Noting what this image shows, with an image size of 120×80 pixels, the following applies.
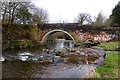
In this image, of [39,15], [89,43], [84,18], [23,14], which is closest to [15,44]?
[23,14]

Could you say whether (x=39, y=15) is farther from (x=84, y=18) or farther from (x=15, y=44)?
(x=15, y=44)

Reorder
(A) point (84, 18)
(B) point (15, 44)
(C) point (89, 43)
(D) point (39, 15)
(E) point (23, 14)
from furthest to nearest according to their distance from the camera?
(A) point (84, 18), (D) point (39, 15), (C) point (89, 43), (E) point (23, 14), (B) point (15, 44)

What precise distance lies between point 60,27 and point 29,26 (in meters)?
4.06

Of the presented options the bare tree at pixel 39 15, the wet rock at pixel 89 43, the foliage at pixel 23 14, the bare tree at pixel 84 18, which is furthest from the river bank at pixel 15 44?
the bare tree at pixel 84 18

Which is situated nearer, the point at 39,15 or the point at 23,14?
the point at 23,14

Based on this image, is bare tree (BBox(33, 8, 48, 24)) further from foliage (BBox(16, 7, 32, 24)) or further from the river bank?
the river bank

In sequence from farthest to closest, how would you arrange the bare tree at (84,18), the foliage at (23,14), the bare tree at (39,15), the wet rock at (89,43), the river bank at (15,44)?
the bare tree at (84,18)
the bare tree at (39,15)
the wet rock at (89,43)
the foliage at (23,14)
the river bank at (15,44)

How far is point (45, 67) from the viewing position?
1345 centimetres

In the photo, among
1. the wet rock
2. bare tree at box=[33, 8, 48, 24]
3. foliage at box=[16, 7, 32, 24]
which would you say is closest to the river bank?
foliage at box=[16, 7, 32, 24]

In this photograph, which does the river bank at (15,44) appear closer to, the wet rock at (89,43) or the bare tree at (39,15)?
the bare tree at (39,15)

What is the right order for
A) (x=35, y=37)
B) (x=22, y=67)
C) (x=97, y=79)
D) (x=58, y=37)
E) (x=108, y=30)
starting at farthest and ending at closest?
(x=58, y=37) → (x=35, y=37) → (x=108, y=30) → (x=22, y=67) → (x=97, y=79)

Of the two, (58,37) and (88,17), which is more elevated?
(88,17)

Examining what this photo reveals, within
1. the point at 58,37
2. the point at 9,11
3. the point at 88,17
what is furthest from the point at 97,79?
the point at 88,17

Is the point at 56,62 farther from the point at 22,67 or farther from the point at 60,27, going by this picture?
the point at 60,27
